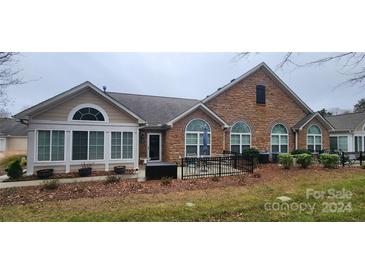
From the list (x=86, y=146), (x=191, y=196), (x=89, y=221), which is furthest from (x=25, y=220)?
(x=86, y=146)

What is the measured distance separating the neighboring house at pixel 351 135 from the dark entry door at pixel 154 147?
1846 cm

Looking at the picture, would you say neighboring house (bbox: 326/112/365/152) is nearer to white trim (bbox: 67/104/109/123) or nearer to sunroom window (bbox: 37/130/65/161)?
white trim (bbox: 67/104/109/123)

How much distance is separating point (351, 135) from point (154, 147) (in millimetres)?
20115

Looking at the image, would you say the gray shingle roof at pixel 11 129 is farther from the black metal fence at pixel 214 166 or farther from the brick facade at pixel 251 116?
the black metal fence at pixel 214 166

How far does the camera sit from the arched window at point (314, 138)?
16.2 meters

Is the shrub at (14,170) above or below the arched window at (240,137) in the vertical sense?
below

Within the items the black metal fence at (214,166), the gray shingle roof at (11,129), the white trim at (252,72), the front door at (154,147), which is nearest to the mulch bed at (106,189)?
the black metal fence at (214,166)

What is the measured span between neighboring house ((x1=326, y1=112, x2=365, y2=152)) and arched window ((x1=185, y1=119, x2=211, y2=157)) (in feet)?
50.7

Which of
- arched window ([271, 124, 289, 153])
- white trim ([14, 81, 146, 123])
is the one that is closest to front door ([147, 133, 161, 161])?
white trim ([14, 81, 146, 123])

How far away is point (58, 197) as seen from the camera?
625cm

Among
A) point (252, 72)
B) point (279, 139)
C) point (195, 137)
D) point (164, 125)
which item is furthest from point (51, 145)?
point (279, 139)

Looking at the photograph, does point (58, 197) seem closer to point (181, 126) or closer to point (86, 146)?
point (86, 146)

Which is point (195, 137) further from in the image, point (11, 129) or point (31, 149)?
point (11, 129)

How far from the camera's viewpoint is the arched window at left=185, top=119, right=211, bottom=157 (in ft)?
42.2
